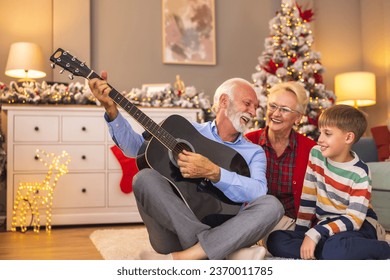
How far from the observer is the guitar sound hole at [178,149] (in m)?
1.71

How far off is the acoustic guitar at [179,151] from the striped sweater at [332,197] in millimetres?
277

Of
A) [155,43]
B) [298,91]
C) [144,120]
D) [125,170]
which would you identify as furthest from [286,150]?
[155,43]

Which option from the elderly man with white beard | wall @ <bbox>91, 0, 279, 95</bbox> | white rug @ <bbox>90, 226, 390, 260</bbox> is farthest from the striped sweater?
wall @ <bbox>91, 0, 279, 95</bbox>

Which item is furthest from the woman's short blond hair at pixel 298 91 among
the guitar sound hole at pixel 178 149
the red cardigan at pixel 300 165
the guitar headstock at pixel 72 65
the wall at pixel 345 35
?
the wall at pixel 345 35

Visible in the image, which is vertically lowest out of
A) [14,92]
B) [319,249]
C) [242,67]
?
[319,249]

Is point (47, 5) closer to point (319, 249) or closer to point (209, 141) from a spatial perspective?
point (209, 141)

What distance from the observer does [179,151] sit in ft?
5.61

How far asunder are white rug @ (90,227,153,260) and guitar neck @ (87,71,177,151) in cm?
50

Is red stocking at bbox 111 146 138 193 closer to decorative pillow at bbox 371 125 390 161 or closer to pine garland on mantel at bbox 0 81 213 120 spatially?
pine garland on mantel at bbox 0 81 213 120

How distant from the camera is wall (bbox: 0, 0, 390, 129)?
4.24 m
